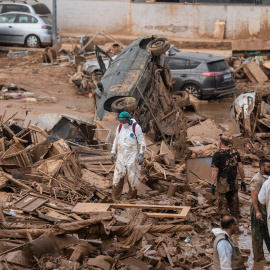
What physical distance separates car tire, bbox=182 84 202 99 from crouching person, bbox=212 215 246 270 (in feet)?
50.5

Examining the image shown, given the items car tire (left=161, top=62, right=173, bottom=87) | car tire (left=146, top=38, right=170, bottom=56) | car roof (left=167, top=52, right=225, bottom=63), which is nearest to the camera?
car tire (left=146, top=38, right=170, bottom=56)

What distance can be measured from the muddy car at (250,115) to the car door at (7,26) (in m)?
14.7

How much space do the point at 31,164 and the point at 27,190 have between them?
143 cm

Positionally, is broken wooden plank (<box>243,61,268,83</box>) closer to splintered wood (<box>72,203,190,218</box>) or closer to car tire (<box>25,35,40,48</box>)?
car tire (<box>25,35,40,48</box>)

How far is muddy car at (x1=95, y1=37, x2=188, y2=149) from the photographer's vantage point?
13453 mm

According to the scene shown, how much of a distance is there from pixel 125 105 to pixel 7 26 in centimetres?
1684

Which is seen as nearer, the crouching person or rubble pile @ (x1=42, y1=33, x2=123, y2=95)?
the crouching person

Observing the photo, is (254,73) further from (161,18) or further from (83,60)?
(161,18)

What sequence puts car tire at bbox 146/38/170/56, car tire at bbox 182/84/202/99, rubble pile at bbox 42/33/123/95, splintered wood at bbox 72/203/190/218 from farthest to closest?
rubble pile at bbox 42/33/123/95, car tire at bbox 182/84/202/99, car tire at bbox 146/38/170/56, splintered wood at bbox 72/203/190/218

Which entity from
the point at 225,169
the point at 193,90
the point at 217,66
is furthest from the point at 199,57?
the point at 225,169

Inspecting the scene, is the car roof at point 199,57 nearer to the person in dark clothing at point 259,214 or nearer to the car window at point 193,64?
the car window at point 193,64

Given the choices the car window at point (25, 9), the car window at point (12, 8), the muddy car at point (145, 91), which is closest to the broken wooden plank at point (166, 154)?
the muddy car at point (145, 91)

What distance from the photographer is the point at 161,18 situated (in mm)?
33562

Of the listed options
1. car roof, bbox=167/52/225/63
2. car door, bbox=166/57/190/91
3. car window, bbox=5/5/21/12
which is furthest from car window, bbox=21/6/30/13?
car door, bbox=166/57/190/91
